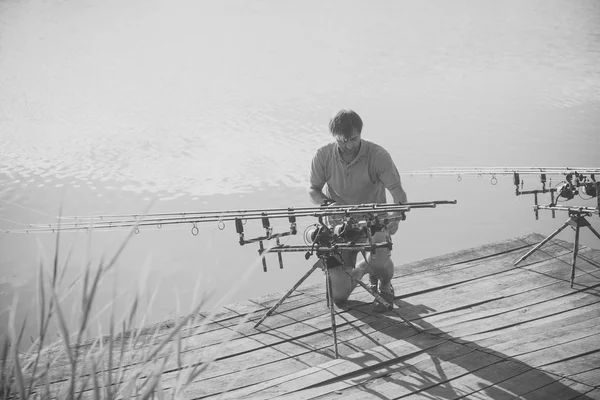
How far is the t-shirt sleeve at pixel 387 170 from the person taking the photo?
13.6ft

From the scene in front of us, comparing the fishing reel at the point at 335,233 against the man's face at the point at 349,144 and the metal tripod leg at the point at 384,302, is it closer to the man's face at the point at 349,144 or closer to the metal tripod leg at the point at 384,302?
the metal tripod leg at the point at 384,302

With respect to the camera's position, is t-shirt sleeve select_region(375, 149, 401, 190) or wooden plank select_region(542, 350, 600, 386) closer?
wooden plank select_region(542, 350, 600, 386)

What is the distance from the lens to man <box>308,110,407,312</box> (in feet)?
13.3

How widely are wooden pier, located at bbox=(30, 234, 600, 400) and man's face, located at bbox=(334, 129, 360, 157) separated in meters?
1.06

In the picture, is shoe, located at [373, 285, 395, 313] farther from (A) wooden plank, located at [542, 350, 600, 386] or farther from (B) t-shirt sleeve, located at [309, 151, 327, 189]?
(A) wooden plank, located at [542, 350, 600, 386]

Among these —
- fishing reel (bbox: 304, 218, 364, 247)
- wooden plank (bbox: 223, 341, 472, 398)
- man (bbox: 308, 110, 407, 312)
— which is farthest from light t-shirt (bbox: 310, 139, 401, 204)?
wooden plank (bbox: 223, 341, 472, 398)

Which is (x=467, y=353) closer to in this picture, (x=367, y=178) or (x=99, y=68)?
(x=367, y=178)

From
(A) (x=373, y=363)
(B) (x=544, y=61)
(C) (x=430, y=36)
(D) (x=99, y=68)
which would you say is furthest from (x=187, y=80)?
(A) (x=373, y=363)

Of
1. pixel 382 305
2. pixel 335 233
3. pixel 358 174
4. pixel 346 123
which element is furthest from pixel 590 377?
pixel 346 123

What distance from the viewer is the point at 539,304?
163 inches

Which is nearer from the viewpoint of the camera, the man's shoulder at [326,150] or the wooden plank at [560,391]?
the wooden plank at [560,391]

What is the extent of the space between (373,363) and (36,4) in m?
16.3

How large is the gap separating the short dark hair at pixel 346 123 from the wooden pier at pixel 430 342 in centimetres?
123

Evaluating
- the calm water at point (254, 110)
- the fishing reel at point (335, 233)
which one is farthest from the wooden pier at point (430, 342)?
the calm water at point (254, 110)
